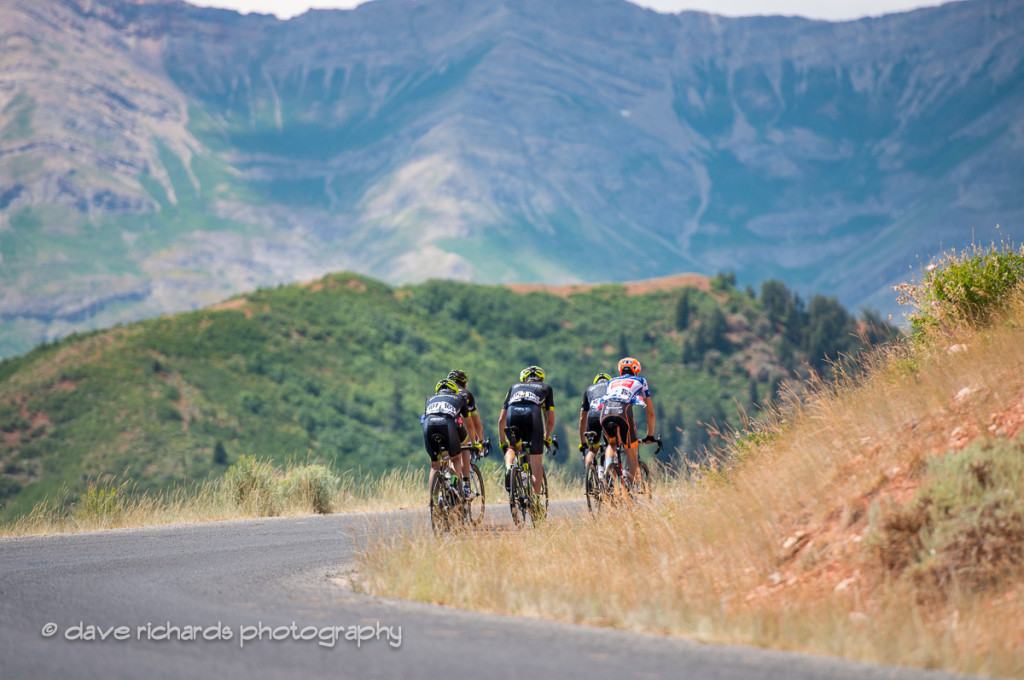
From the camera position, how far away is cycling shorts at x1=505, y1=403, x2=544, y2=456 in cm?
1208

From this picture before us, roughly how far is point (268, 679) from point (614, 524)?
189 inches

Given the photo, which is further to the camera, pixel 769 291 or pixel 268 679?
pixel 769 291

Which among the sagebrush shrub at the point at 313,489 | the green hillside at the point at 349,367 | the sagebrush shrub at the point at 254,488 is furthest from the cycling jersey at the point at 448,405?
the green hillside at the point at 349,367

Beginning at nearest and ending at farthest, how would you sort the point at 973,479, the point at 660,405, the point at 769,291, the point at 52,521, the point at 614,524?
the point at 973,479 < the point at 614,524 < the point at 52,521 < the point at 660,405 < the point at 769,291

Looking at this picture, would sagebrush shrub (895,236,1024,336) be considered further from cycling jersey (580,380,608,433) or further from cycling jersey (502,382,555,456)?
cycling jersey (502,382,555,456)

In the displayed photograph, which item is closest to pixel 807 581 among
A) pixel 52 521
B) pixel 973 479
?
pixel 973 479

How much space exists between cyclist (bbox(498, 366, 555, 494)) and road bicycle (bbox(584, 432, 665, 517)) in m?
0.60

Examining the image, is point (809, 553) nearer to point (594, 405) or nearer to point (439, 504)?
point (439, 504)

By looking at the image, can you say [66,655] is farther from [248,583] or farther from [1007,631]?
[1007,631]

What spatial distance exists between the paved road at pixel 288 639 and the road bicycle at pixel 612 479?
3.31 m

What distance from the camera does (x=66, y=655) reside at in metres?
6.22

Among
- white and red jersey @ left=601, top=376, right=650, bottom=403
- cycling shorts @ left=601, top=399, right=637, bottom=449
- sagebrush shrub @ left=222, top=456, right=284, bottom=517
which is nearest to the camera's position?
cycling shorts @ left=601, top=399, right=637, bottom=449

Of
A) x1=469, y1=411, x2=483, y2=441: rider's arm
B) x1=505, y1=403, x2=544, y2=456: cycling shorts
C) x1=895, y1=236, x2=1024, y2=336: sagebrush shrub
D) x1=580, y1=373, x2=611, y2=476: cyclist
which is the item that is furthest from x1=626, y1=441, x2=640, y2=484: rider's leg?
x1=895, y1=236, x2=1024, y2=336: sagebrush shrub

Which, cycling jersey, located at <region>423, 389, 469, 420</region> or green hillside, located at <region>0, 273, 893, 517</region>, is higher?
cycling jersey, located at <region>423, 389, 469, 420</region>
